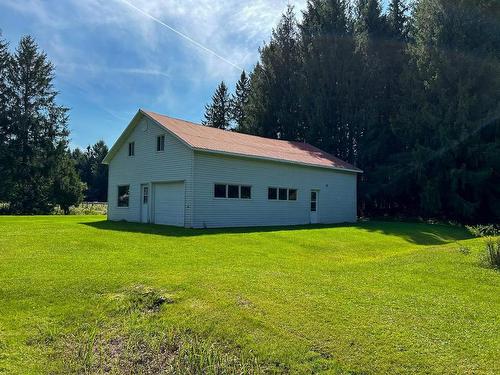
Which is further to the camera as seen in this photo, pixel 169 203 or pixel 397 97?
pixel 397 97

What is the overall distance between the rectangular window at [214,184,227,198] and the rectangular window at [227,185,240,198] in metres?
0.24

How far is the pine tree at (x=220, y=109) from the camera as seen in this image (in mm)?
59987

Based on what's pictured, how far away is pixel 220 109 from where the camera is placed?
197 ft

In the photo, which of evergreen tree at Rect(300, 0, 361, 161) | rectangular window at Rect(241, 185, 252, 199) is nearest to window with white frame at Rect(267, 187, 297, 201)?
rectangular window at Rect(241, 185, 252, 199)

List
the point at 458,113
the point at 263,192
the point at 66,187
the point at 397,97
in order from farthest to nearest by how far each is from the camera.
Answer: the point at 66,187
the point at 397,97
the point at 458,113
the point at 263,192

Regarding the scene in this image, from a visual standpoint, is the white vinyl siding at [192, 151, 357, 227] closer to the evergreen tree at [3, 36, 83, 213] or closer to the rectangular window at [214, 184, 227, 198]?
the rectangular window at [214, 184, 227, 198]

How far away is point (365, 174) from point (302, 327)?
2759cm

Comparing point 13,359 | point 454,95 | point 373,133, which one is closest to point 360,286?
point 13,359

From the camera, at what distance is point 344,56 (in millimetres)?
33406

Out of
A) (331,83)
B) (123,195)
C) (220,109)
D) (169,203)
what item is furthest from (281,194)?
(220,109)

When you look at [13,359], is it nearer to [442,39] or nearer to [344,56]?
[442,39]

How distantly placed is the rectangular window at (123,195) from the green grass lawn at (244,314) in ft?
40.9

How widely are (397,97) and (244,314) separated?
28891 mm

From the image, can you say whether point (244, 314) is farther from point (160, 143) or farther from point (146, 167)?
point (146, 167)
